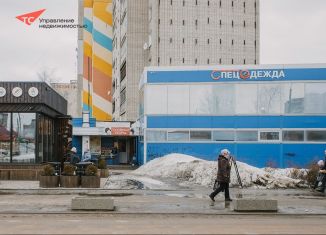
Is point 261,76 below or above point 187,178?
above

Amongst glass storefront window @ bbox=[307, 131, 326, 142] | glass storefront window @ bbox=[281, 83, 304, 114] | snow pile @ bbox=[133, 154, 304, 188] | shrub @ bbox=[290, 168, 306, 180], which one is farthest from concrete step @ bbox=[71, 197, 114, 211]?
glass storefront window @ bbox=[307, 131, 326, 142]

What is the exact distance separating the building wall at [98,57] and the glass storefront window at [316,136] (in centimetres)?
4741

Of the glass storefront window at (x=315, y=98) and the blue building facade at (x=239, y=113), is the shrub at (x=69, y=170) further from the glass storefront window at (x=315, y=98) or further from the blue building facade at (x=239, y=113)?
the glass storefront window at (x=315, y=98)

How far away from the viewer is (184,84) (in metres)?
38.8

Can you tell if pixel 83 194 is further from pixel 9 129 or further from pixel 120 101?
pixel 120 101

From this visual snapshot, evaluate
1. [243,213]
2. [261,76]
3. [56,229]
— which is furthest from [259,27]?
A: [56,229]

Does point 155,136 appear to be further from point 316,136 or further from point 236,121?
point 316,136

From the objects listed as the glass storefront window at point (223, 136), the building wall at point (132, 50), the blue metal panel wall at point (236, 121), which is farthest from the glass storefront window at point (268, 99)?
the building wall at point (132, 50)

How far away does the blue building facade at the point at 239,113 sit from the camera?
124 ft

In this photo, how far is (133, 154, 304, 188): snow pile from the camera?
85.9 ft

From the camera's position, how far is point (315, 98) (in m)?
37.8

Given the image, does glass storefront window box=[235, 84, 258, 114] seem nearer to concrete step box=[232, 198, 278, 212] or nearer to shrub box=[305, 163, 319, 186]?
shrub box=[305, 163, 319, 186]

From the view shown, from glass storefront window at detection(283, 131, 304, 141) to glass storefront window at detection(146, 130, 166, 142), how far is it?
7.88 metres

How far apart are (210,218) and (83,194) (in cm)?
811
